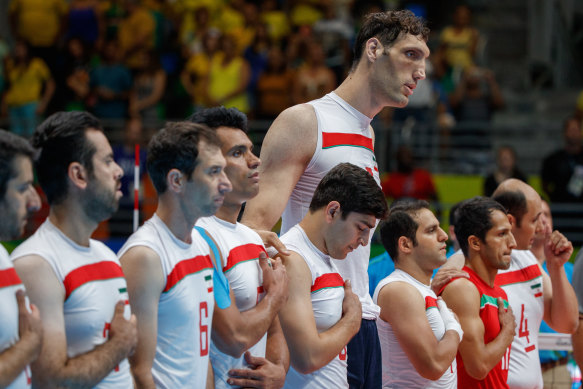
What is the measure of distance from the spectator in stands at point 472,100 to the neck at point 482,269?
7001mm

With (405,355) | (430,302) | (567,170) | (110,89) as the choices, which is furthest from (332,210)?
(110,89)

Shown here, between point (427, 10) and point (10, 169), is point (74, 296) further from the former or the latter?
point (427, 10)

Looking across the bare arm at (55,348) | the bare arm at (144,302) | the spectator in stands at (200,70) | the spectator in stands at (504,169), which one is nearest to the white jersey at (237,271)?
the bare arm at (144,302)

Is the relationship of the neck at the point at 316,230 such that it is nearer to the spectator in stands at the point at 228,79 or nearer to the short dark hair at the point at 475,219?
the short dark hair at the point at 475,219

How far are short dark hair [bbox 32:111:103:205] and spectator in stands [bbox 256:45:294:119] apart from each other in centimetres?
845

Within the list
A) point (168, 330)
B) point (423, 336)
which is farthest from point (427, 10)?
point (168, 330)

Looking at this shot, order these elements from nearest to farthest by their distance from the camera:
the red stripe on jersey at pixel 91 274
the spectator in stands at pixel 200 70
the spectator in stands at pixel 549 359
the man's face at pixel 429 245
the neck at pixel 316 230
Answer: the red stripe on jersey at pixel 91 274, the neck at pixel 316 230, the man's face at pixel 429 245, the spectator in stands at pixel 549 359, the spectator in stands at pixel 200 70

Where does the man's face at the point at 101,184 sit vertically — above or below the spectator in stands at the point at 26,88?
above

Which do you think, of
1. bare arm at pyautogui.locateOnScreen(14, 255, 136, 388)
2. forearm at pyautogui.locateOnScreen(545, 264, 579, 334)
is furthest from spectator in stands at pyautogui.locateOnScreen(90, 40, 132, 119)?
bare arm at pyautogui.locateOnScreen(14, 255, 136, 388)

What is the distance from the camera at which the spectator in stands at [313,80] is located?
447 inches

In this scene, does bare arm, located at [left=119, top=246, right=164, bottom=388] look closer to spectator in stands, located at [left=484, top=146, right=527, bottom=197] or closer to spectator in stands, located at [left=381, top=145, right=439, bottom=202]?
spectator in stands, located at [left=484, top=146, right=527, bottom=197]

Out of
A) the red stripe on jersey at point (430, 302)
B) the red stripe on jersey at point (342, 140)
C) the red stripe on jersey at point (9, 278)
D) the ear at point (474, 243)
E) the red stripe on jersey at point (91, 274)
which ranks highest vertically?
the red stripe on jersey at point (9, 278)

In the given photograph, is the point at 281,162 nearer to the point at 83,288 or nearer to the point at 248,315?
the point at 248,315

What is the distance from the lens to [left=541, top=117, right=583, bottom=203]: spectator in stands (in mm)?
10172
